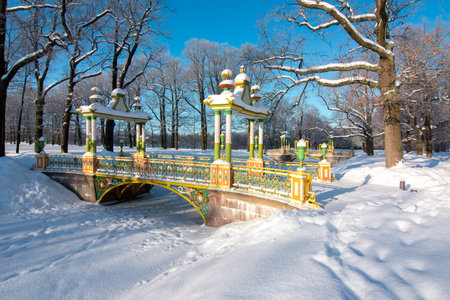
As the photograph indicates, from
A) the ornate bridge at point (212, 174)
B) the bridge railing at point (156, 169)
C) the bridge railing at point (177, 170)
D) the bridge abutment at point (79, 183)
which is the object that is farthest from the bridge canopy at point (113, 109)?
the bridge railing at point (177, 170)

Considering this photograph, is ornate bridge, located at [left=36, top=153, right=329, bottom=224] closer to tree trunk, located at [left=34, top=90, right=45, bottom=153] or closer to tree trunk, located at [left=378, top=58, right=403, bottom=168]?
tree trunk, located at [left=378, top=58, right=403, bottom=168]

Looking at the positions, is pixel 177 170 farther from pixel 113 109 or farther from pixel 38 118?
pixel 38 118

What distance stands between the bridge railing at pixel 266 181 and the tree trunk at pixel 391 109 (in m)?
6.20

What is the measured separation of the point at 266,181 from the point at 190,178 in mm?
3331

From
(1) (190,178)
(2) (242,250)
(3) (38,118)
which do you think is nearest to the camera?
(2) (242,250)

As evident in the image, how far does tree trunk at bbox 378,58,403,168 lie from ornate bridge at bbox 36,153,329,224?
323 cm

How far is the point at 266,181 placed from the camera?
716 centimetres

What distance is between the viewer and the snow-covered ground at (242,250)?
8.66 ft

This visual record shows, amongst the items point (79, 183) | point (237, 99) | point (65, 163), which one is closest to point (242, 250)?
point (237, 99)

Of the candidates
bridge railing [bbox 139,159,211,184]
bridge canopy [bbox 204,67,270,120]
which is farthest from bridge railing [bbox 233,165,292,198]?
bridge canopy [bbox 204,67,270,120]

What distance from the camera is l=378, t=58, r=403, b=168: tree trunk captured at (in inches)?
382

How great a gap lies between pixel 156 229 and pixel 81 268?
312cm

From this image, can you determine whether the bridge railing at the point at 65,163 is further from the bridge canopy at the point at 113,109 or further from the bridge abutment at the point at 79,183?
the bridge canopy at the point at 113,109

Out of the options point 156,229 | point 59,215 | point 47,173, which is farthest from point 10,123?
point 156,229
